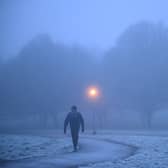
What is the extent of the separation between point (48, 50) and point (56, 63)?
2444 millimetres

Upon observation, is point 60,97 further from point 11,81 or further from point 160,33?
point 160,33

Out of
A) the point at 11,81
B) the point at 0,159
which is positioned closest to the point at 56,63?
the point at 11,81

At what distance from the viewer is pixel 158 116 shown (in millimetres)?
63625

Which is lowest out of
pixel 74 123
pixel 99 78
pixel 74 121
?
pixel 74 123

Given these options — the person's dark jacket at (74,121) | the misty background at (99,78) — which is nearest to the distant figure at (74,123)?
the person's dark jacket at (74,121)

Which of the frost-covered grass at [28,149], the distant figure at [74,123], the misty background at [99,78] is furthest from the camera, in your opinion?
the misty background at [99,78]

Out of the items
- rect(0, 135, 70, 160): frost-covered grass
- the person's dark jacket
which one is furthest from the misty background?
the person's dark jacket

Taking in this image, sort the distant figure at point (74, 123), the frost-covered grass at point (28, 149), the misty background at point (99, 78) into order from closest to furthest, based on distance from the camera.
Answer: the frost-covered grass at point (28, 149)
the distant figure at point (74, 123)
the misty background at point (99, 78)

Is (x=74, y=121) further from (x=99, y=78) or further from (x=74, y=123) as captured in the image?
(x=99, y=78)

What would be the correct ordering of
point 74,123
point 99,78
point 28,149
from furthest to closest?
1. point 99,78
2. point 28,149
3. point 74,123

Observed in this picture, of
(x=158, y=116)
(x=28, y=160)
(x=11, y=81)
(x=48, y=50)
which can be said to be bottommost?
(x=28, y=160)

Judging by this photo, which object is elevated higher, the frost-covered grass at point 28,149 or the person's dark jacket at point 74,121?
the person's dark jacket at point 74,121

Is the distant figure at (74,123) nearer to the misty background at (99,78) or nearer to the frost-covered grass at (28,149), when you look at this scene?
the frost-covered grass at (28,149)

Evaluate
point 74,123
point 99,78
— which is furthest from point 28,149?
point 99,78
